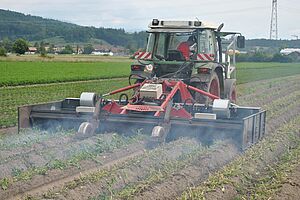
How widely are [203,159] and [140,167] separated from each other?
3.75 feet

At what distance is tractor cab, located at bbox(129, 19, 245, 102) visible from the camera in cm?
1065

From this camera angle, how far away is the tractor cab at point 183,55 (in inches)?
419

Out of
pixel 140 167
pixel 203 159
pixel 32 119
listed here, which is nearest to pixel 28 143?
pixel 32 119

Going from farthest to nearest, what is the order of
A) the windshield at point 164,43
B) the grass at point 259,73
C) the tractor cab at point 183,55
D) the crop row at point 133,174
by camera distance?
1. the grass at point 259,73
2. the windshield at point 164,43
3. the tractor cab at point 183,55
4. the crop row at point 133,174

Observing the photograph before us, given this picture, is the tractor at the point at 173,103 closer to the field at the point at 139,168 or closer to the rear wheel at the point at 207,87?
the rear wheel at the point at 207,87

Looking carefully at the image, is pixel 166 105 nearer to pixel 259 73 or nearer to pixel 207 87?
pixel 207 87

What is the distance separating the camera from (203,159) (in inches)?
320

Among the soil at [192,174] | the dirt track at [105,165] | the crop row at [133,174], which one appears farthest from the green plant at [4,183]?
the soil at [192,174]

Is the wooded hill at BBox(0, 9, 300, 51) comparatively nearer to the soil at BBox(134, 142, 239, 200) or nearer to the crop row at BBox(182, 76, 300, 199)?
the crop row at BBox(182, 76, 300, 199)

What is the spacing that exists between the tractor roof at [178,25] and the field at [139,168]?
8.42 ft

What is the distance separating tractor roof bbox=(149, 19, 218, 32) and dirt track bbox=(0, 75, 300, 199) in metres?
2.70

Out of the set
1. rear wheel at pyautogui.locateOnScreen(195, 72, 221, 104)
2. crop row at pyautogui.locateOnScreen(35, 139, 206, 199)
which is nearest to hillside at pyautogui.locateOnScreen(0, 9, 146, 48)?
rear wheel at pyautogui.locateOnScreen(195, 72, 221, 104)

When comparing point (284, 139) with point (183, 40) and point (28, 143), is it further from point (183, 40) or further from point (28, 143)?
point (28, 143)

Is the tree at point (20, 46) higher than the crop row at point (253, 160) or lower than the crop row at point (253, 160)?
higher
